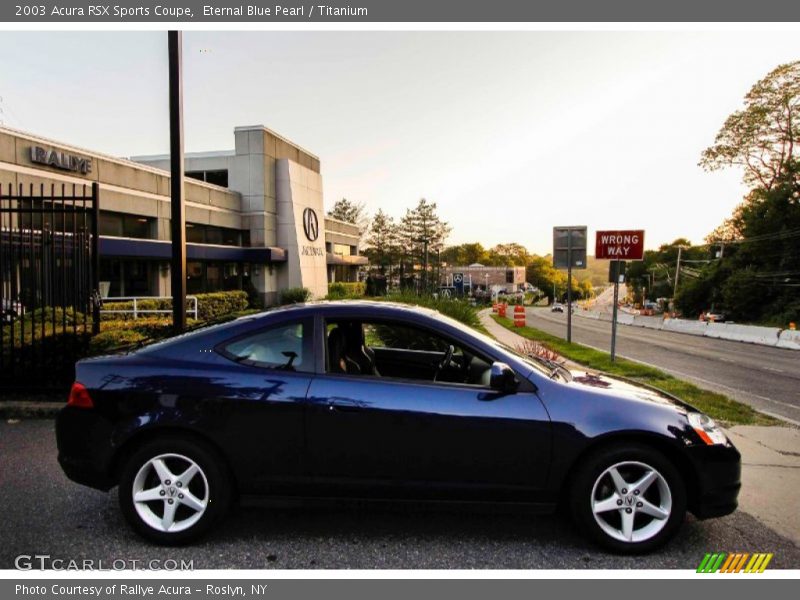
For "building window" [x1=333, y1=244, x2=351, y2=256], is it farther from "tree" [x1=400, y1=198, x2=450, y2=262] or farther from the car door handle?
the car door handle

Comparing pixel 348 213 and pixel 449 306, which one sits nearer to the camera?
pixel 449 306

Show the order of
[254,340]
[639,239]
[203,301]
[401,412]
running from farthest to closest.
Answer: [203,301], [639,239], [254,340], [401,412]

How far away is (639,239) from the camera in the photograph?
1135cm

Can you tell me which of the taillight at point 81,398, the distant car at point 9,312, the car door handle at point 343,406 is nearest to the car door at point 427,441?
the car door handle at point 343,406

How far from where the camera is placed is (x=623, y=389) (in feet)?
11.6

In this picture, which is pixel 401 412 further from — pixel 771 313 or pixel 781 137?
pixel 781 137

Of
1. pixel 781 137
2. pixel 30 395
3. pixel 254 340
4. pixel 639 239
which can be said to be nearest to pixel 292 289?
pixel 639 239

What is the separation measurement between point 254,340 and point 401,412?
1.08 metres

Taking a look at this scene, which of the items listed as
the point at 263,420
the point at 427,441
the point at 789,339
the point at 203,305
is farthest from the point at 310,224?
the point at 427,441

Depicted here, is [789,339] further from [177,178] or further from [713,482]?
[177,178]

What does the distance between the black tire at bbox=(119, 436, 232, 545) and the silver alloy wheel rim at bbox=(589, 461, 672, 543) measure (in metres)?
2.28

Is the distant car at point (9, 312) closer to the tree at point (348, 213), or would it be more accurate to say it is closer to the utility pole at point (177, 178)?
the utility pole at point (177, 178)

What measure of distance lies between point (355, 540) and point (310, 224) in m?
31.5

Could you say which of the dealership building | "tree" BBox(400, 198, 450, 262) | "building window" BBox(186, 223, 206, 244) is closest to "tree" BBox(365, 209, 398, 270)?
"tree" BBox(400, 198, 450, 262)
